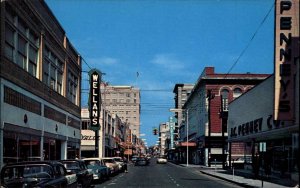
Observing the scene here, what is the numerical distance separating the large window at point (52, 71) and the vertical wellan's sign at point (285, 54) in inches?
637

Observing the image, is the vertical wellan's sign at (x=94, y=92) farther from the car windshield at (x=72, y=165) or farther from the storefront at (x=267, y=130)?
the car windshield at (x=72, y=165)

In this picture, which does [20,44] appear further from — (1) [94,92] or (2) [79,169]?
(1) [94,92]

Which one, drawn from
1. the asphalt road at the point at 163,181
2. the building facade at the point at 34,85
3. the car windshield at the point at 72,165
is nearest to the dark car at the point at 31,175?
the car windshield at the point at 72,165

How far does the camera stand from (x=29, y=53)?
102ft

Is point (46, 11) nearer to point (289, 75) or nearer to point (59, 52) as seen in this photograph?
point (59, 52)

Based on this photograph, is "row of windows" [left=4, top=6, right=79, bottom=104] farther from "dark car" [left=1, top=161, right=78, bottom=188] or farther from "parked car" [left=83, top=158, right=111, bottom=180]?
"dark car" [left=1, top=161, right=78, bottom=188]

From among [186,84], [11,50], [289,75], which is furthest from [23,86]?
[186,84]

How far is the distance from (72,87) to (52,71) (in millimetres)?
10091

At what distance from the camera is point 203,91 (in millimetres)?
82688

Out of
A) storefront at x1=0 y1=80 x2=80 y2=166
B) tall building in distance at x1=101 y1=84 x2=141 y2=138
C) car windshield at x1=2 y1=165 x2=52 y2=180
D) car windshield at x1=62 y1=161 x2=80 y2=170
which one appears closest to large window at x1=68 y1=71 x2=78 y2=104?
storefront at x1=0 y1=80 x2=80 y2=166

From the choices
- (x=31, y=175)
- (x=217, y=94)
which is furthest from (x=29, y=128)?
(x=217, y=94)

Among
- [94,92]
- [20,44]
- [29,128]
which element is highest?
[20,44]

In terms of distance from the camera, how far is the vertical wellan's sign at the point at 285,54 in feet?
92.1

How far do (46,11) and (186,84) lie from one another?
140 meters
